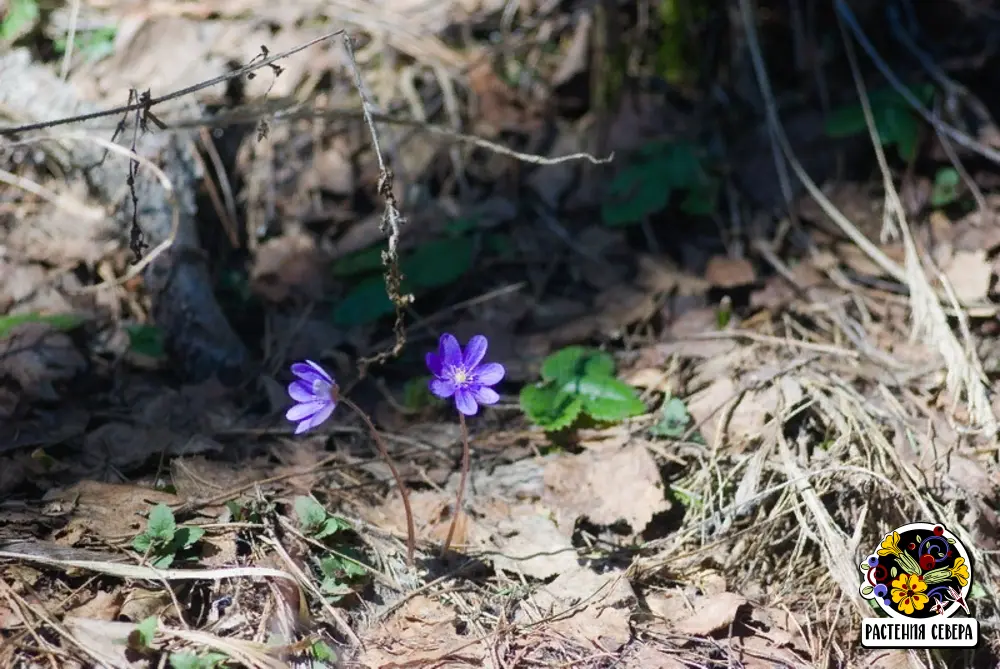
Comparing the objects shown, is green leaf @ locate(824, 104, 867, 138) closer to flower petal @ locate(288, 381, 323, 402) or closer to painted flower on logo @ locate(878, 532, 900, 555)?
painted flower on logo @ locate(878, 532, 900, 555)

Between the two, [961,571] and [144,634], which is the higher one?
[144,634]

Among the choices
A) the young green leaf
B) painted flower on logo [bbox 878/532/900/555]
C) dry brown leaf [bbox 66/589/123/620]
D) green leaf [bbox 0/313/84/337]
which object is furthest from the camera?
green leaf [bbox 0/313/84/337]

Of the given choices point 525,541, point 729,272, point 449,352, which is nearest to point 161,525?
point 449,352

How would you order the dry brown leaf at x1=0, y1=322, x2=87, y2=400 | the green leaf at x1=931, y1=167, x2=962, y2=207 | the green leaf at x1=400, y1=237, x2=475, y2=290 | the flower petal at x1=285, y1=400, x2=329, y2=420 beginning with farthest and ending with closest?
1. the green leaf at x1=931, y1=167, x2=962, y2=207
2. the green leaf at x1=400, y1=237, x2=475, y2=290
3. the dry brown leaf at x1=0, y1=322, x2=87, y2=400
4. the flower petal at x1=285, y1=400, x2=329, y2=420

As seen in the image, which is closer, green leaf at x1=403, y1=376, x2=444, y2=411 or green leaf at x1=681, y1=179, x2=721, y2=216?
green leaf at x1=403, y1=376, x2=444, y2=411

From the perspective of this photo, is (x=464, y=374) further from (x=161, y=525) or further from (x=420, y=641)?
(x=161, y=525)

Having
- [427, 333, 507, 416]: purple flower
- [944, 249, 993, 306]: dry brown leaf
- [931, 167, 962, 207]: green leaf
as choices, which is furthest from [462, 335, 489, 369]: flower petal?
[931, 167, 962, 207]: green leaf

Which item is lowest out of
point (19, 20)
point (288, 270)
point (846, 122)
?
point (288, 270)
